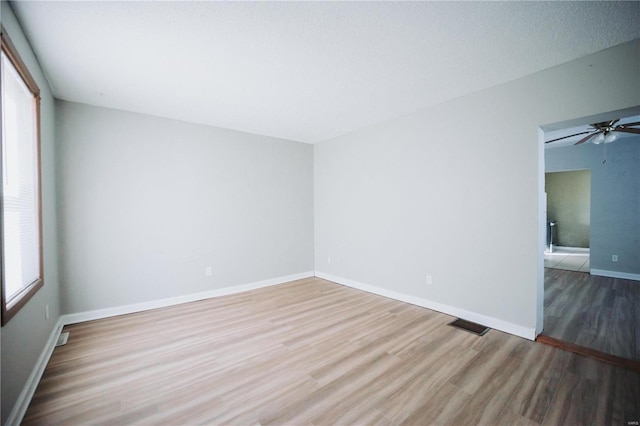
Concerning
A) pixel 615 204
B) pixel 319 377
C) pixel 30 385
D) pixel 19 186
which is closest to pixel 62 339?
pixel 30 385

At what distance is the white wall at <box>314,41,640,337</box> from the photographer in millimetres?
2477

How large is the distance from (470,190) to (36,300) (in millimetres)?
4332

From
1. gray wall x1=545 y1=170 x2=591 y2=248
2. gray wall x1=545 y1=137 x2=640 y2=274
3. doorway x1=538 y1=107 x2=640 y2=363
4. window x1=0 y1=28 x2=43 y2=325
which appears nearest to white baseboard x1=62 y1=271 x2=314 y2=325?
window x1=0 y1=28 x2=43 y2=325

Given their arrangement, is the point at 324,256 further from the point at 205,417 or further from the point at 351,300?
the point at 205,417

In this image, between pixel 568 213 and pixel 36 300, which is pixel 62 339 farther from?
pixel 568 213

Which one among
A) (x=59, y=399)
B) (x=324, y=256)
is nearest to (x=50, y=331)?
(x=59, y=399)

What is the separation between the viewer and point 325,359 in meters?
2.31

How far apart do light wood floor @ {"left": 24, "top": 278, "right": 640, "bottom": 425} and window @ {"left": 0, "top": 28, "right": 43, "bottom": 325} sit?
0.79 meters

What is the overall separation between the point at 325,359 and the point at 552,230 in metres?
9.34

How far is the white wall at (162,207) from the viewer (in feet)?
10.4

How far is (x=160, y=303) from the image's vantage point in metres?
3.63

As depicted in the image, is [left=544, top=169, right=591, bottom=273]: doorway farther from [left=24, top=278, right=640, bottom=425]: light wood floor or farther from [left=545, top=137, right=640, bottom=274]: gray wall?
[left=24, top=278, right=640, bottom=425]: light wood floor

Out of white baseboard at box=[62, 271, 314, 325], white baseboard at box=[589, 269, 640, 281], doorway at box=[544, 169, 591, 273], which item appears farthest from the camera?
doorway at box=[544, 169, 591, 273]

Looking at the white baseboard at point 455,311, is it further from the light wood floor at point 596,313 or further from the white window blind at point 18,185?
the white window blind at point 18,185
